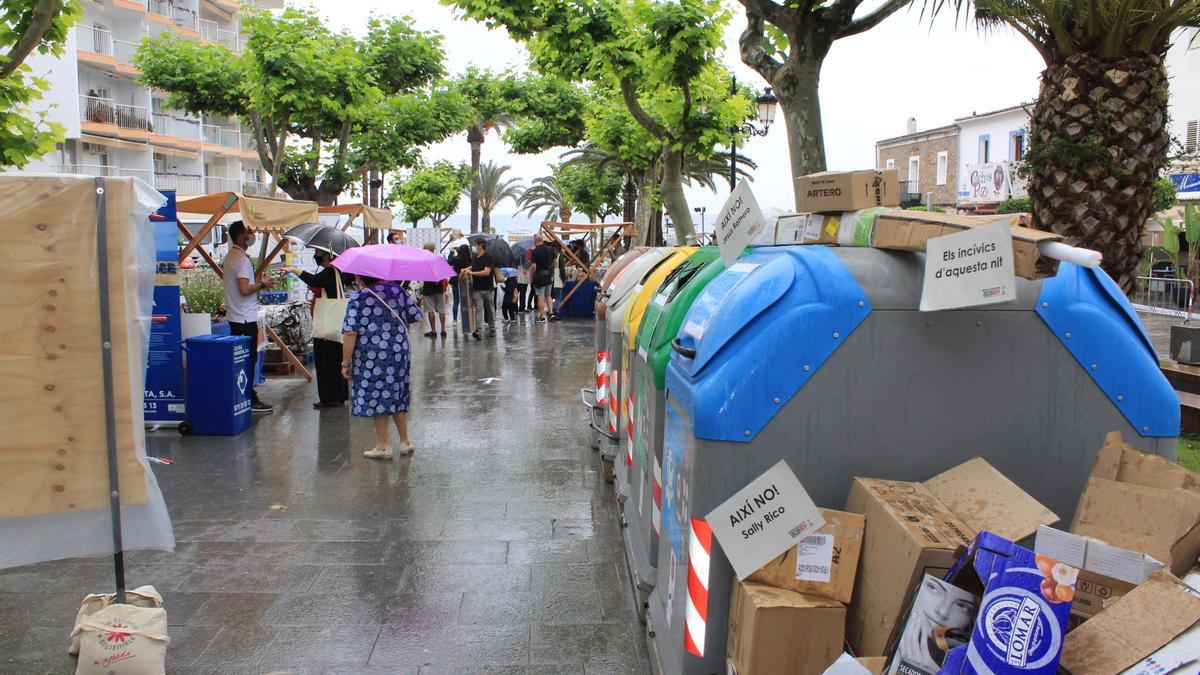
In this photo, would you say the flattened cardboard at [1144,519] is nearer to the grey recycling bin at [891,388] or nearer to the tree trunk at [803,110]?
the grey recycling bin at [891,388]

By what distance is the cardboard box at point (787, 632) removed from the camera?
9.12 ft

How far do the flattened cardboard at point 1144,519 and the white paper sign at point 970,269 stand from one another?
683 mm

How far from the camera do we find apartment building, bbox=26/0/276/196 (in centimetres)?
3912

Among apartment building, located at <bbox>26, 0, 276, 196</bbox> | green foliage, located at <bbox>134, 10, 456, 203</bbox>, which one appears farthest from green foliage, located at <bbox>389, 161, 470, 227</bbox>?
green foliage, located at <bbox>134, 10, 456, 203</bbox>

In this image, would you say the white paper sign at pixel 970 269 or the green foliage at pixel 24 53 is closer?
the white paper sign at pixel 970 269

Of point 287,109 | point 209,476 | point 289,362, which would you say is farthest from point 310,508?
point 287,109

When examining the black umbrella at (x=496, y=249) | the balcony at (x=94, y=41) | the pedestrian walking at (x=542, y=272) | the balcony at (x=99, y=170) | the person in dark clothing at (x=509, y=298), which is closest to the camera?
the black umbrella at (x=496, y=249)

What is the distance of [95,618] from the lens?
3.92 metres

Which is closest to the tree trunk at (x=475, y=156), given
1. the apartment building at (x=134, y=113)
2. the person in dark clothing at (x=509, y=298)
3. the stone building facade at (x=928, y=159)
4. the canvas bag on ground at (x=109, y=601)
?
the apartment building at (x=134, y=113)

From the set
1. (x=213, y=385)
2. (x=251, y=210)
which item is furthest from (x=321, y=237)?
(x=213, y=385)

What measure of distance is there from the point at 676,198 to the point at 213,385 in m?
8.25

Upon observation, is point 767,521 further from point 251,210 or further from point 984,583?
point 251,210

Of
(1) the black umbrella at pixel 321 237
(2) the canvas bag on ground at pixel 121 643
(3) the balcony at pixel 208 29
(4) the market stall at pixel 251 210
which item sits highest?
(3) the balcony at pixel 208 29

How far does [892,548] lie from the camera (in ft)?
9.03
